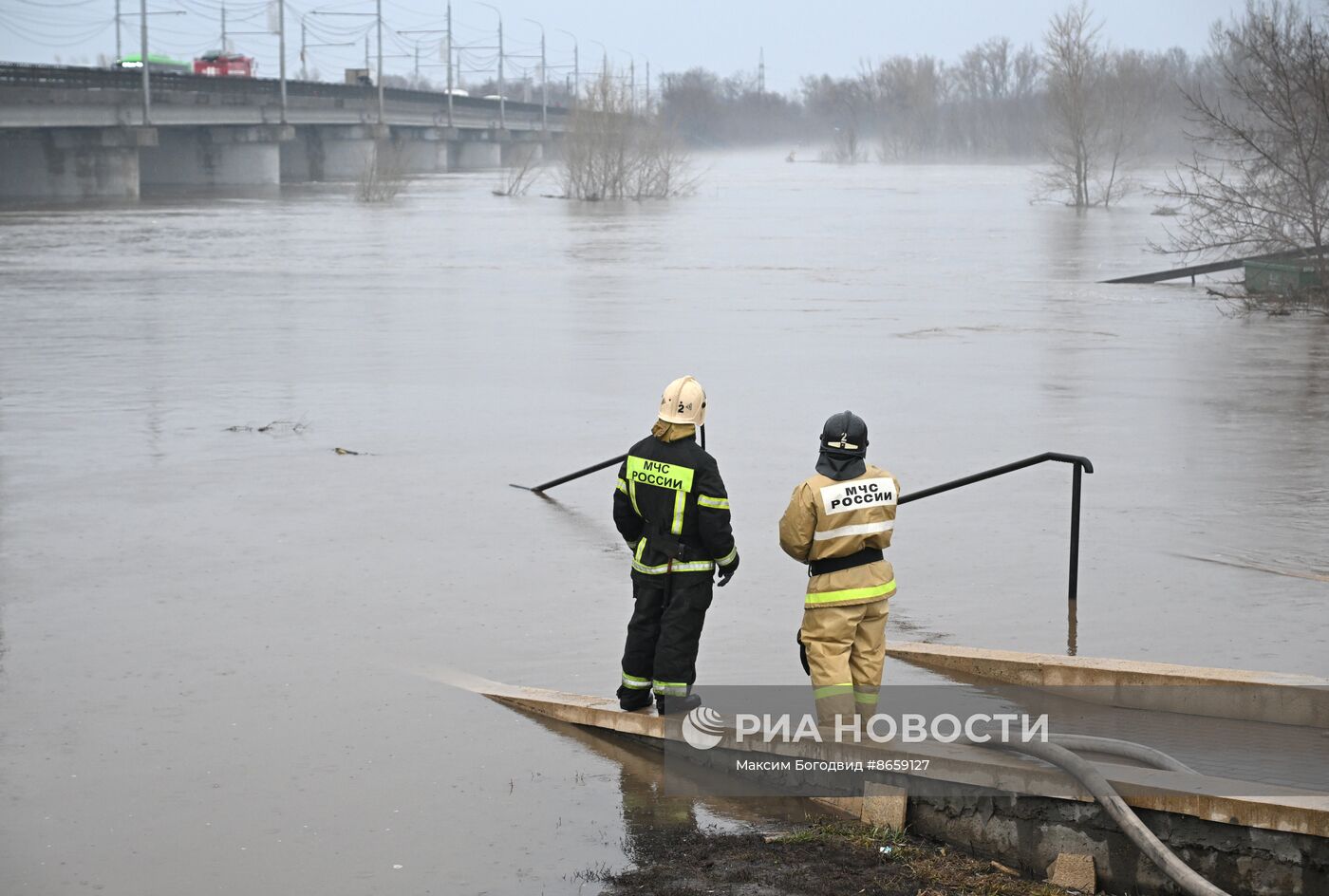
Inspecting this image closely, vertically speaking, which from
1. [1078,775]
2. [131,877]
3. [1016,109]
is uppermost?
[1016,109]

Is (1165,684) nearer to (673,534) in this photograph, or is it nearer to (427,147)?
(673,534)

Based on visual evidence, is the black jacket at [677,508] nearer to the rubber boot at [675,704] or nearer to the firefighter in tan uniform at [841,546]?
the firefighter in tan uniform at [841,546]

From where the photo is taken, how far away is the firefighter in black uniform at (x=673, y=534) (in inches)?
253

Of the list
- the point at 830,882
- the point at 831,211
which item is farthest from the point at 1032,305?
A: the point at 831,211

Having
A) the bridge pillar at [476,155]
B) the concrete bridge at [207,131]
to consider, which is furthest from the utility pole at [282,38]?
the bridge pillar at [476,155]

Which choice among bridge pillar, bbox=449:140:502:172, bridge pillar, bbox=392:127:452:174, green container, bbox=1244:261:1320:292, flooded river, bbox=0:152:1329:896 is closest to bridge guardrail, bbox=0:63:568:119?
bridge pillar, bbox=392:127:452:174

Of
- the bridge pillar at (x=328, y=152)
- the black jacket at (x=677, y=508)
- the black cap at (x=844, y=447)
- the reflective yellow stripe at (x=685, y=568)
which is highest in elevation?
the bridge pillar at (x=328, y=152)

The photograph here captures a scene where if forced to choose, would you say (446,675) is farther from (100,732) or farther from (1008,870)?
(1008,870)

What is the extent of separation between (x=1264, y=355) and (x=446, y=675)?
1614 cm

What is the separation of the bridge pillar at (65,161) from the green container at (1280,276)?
5834cm

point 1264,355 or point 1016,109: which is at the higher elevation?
point 1016,109

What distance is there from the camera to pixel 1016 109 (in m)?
168

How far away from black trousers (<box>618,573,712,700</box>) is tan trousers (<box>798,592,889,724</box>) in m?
0.55

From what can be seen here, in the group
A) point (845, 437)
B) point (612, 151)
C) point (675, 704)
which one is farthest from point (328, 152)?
point (845, 437)
